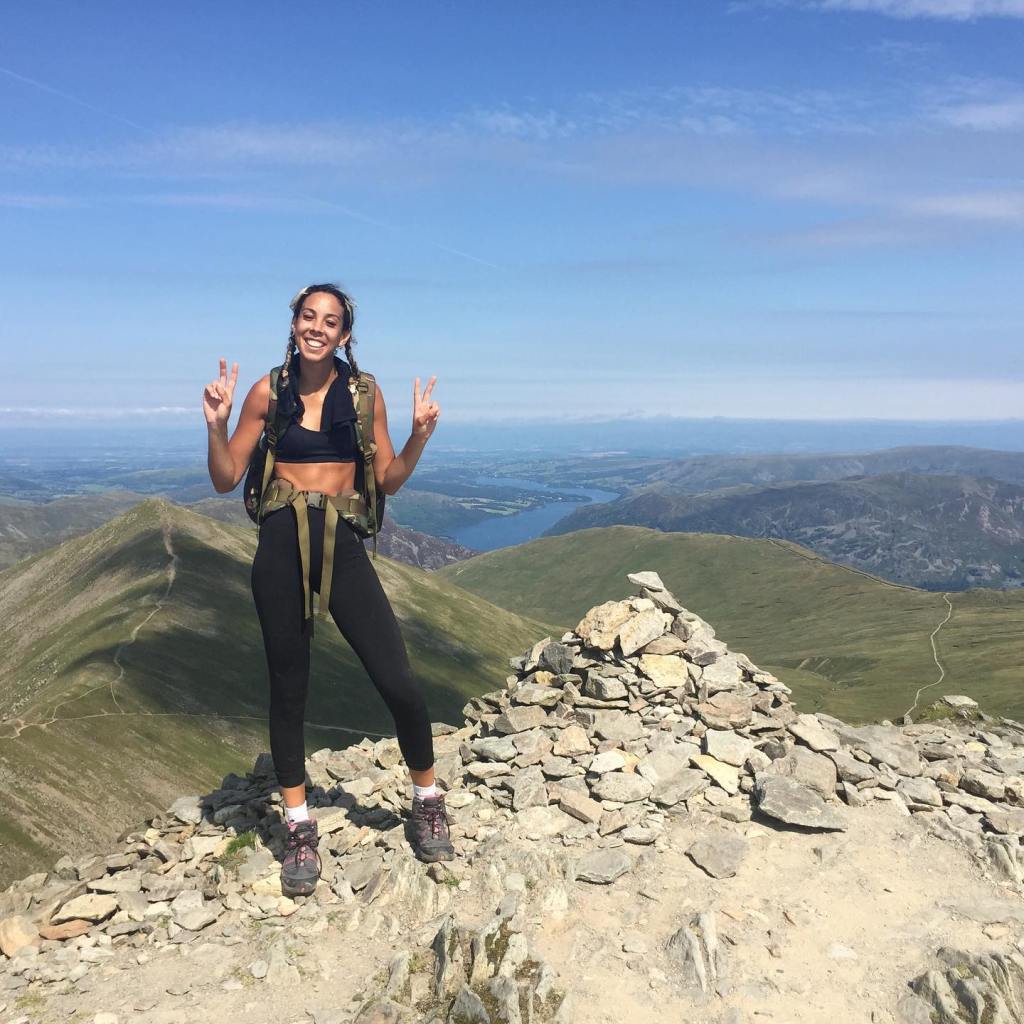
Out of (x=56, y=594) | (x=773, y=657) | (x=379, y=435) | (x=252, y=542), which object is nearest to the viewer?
(x=379, y=435)

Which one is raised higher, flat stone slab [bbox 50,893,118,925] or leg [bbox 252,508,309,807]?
leg [bbox 252,508,309,807]

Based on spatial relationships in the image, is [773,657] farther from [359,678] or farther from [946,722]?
[946,722]

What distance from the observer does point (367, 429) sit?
10531mm

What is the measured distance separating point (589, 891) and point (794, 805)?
4.45 m

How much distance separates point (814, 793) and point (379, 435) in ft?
34.2

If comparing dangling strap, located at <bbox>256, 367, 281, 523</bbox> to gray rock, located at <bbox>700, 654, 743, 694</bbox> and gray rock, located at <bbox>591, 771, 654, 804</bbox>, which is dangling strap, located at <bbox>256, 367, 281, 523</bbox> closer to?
gray rock, located at <bbox>591, 771, 654, 804</bbox>

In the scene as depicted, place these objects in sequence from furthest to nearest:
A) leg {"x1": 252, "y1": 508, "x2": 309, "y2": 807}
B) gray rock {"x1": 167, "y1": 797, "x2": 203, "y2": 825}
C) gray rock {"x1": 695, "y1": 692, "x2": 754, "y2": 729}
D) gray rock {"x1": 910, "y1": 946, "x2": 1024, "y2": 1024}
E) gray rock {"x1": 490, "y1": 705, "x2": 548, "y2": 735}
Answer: gray rock {"x1": 490, "y1": 705, "x2": 548, "y2": 735} → gray rock {"x1": 695, "y1": 692, "x2": 754, "y2": 729} → gray rock {"x1": 167, "y1": 797, "x2": 203, "y2": 825} → leg {"x1": 252, "y1": 508, "x2": 309, "y2": 807} → gray rock {"x1": 910, "y1": 946, "x2": 1024, "y2": 1024}

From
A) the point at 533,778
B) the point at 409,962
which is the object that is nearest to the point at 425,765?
the point at 409,962

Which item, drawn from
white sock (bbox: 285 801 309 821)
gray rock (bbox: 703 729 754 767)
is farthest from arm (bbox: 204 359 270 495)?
gray rock (bbox: 703 729 754 767)

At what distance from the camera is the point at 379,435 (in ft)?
36.0

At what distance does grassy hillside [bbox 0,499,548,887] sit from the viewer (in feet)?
173

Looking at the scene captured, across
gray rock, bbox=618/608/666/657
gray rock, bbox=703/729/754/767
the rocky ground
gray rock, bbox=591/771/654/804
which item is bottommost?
the rocky ground

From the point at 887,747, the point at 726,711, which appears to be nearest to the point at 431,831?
the point at 726,711

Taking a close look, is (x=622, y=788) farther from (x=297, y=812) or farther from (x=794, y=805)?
(x=297, y=812)
